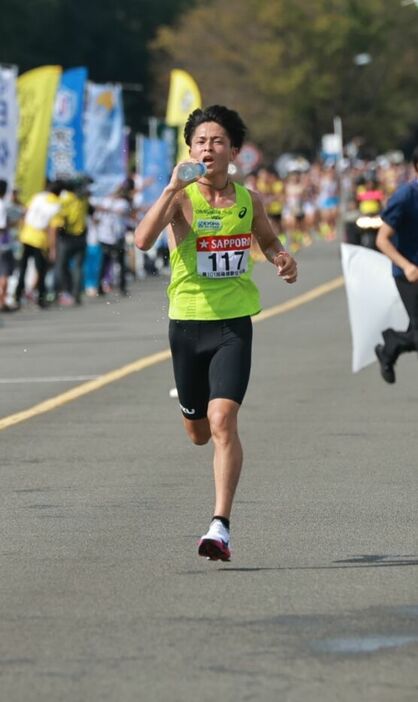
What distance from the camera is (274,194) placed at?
51.4 meters

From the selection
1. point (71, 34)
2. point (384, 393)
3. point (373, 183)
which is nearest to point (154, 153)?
point (373, 183)

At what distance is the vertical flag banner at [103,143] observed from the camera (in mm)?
36375

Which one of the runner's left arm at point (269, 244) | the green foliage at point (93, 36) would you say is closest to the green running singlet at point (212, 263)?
the runner's left arm at point (269, 244)

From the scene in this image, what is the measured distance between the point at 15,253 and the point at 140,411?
1627 cm

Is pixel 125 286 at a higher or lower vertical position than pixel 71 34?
lower

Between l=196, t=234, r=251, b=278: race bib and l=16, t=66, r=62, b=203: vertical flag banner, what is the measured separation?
868 inches

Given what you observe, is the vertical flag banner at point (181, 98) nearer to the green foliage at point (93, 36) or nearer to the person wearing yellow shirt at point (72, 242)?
the person wearing yellow shirt at point (72, 242)

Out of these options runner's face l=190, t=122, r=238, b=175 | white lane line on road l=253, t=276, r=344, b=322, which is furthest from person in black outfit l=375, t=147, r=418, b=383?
white lane line on road l=253, t=276, r=344, b=322

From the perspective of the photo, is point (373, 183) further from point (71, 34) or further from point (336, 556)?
point (71, 34)

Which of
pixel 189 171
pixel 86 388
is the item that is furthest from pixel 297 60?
pixel 189 171

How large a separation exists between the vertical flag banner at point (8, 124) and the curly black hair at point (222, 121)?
66.0 feet

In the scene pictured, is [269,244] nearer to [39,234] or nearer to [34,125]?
[39,234]

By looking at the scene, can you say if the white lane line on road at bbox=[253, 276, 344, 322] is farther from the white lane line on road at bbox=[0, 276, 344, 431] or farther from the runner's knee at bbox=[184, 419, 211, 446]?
the runner's knee at bbox=[184, 419, 211, 446]

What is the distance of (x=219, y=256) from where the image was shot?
8797mm
